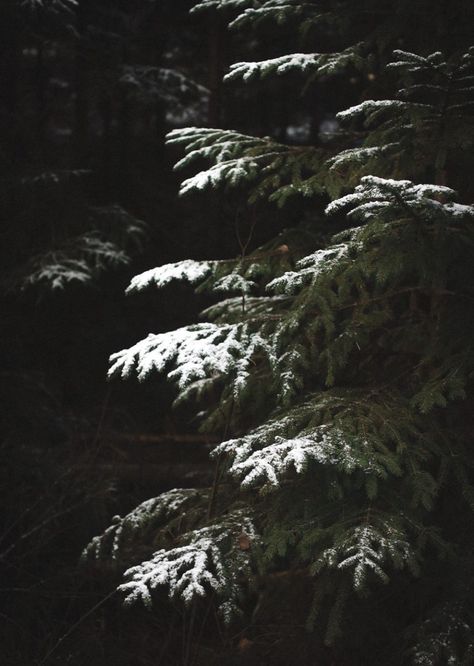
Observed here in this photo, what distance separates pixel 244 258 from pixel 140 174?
814cm

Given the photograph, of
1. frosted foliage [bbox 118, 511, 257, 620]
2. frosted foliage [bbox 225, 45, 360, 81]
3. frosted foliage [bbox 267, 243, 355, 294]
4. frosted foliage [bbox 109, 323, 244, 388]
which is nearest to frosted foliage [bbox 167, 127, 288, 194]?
frosted foliage [bbox 225, 45, 360, 81]

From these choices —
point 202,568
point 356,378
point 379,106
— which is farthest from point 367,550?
point 379,106

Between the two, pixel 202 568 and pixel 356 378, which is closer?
pixel 202 568

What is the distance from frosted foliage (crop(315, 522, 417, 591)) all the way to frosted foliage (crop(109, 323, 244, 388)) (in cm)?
122

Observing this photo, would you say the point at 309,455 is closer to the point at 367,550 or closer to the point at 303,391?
the point at 367,550

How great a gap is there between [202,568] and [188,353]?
1.30m

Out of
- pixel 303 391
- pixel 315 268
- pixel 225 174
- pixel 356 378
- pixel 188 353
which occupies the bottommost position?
pixel 303 391

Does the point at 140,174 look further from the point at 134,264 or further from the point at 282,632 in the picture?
Answer: the point at 282,632

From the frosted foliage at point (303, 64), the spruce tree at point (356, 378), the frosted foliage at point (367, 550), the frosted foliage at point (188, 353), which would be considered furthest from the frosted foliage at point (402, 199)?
the frosted foliage at point (367, 550)

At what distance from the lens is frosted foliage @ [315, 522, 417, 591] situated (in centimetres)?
297

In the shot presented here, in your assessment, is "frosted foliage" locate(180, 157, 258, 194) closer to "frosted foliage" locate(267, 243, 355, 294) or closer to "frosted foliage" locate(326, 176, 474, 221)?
"frosted foliage" locate(267, 243, 355, 294)

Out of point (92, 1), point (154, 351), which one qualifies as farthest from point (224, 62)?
point (154, 351)

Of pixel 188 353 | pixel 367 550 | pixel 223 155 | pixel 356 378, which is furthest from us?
pixel 356 378

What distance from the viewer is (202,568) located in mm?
3453
